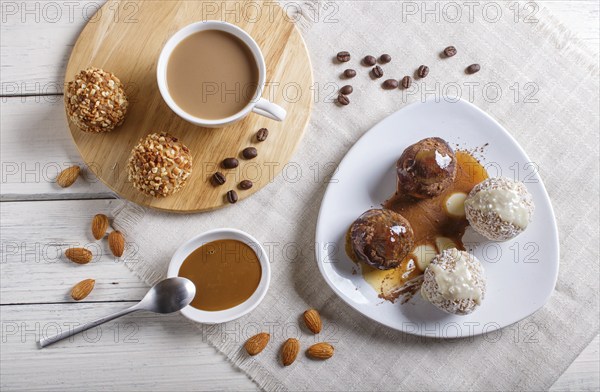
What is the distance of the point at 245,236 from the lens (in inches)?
70.0

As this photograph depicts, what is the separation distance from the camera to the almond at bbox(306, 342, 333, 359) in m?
1.83

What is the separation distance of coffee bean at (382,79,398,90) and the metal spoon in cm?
98

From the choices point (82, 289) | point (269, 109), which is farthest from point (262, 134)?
point (82, 289)

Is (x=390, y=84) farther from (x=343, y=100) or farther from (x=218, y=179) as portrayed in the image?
(x=218, y=179)

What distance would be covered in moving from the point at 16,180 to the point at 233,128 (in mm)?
818

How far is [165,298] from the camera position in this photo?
5.77 feet

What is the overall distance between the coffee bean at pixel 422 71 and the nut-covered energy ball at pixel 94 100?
105 centimetres

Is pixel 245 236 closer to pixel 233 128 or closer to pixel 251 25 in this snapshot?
pixel 233 128

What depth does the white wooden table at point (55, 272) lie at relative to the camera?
187 centimetres

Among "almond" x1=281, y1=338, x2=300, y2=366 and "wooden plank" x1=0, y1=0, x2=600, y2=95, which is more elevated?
"wooden plank" x1=0, y1=0, x2=600, y2=95

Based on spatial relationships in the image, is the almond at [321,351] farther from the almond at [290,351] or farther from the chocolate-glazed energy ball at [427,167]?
the chocolate-glazed energy ball at [427,167]

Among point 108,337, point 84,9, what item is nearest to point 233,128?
point 84,9

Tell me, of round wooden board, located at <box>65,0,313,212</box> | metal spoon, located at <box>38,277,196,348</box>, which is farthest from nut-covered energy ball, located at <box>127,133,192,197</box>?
metal spoon, located at <box>38,277,196,348</box>

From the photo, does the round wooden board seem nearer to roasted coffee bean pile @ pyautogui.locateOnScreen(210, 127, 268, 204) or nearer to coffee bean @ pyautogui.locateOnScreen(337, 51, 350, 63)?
roasted coffee bean pile @ pyautogui.locateOnScreen(210, 127, 268, 204)
